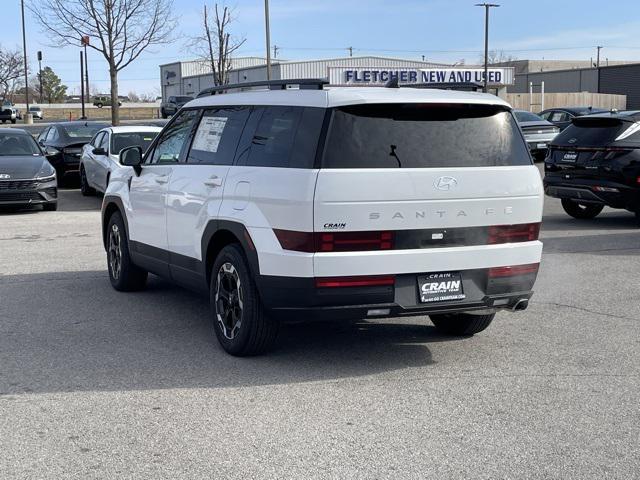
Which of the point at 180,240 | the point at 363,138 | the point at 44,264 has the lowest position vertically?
the point at 44,264

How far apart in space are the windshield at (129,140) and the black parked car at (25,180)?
143cm

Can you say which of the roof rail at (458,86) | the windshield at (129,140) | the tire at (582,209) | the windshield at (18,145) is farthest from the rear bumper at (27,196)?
the roof rail at (458,86)

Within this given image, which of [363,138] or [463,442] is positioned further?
[363,138]

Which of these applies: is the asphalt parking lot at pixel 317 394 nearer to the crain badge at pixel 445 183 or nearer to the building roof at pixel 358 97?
the crain badge at pixel 445 183

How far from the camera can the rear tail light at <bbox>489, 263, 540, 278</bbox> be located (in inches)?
251

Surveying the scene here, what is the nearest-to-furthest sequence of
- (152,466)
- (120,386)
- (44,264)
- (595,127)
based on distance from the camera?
(152,466), (120,386), (44,264), (595,127)

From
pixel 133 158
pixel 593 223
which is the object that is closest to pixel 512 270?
pixel 133 158

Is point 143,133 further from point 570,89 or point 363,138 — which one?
point 570,89

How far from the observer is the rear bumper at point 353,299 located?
5.96 m

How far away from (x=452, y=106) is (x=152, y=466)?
3.23 m

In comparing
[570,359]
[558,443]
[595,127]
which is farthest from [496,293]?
[595,127]

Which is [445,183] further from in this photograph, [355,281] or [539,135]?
[539,135]

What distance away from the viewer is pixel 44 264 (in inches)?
432

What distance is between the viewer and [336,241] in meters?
5.90
